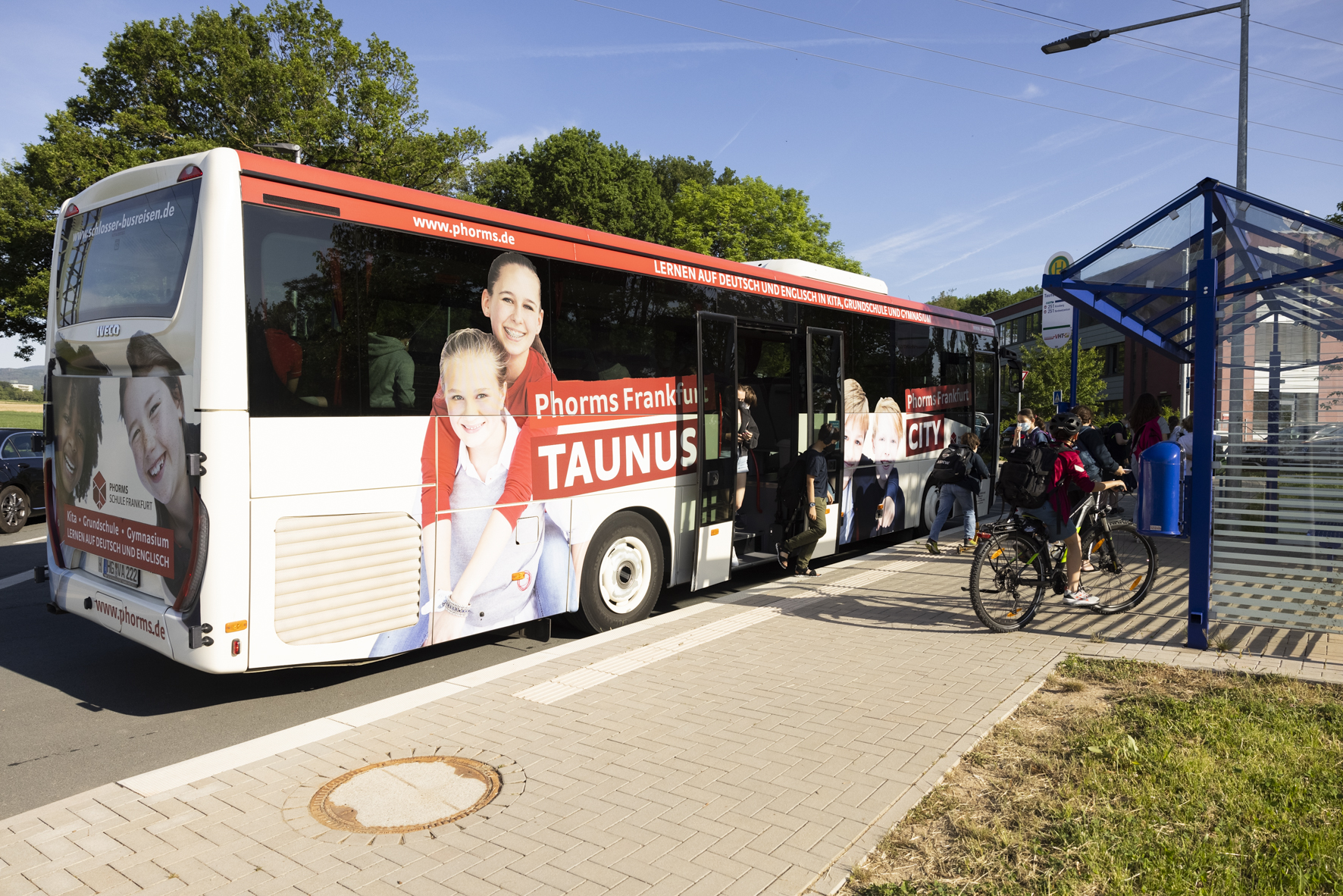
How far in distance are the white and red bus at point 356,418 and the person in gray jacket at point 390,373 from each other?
0.02 m

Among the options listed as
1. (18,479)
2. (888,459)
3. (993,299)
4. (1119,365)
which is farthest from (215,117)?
(993,299)

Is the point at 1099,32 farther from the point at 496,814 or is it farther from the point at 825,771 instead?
the point at 496,814

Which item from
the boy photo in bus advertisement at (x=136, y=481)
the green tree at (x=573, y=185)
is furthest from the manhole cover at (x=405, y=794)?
the green tree at (x=573, y=185)

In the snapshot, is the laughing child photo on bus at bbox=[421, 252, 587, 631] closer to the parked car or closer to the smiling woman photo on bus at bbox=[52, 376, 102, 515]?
the smiling woman photo on bus at bbox=[52, 376, 102, 515]

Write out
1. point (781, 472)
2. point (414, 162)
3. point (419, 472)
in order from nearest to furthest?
1. point (419, 472)
2. point (781, 472)
3. point (414, 162)

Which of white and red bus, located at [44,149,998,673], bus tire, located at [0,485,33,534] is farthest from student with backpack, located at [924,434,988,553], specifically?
bus tire, located at [0,485,33,534]

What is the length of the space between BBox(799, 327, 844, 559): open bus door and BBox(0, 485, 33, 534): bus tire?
42.1 ft

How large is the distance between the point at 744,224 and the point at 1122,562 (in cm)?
3412

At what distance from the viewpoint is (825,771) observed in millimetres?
4383

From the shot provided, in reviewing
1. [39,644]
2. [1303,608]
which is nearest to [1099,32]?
[1303,608]

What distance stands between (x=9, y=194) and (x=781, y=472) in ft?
74.4

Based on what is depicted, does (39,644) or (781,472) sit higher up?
(781,472)

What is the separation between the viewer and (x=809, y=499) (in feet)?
30.9

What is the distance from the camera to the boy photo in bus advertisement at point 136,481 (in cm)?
514
